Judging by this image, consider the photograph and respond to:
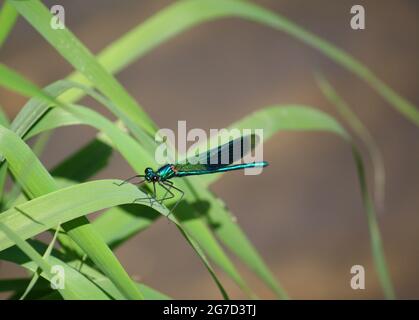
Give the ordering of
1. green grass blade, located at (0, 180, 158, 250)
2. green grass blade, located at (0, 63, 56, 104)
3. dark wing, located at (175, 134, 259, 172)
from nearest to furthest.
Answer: green grass blade, located at (0, 63, 56, 104) → green grass blade, located at (0, 180, 158, 250) → dark wing, located at (175, 134, 259, 172)

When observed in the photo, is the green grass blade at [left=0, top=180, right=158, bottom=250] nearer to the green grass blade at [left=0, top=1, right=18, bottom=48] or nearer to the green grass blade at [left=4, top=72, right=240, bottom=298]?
the green grass blade at [left=4, top=72, right=240, bottom=298]

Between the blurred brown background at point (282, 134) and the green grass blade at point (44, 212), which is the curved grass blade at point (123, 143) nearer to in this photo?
the green grass blade at point (44, 212)

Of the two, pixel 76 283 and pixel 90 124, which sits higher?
pixel 90 124

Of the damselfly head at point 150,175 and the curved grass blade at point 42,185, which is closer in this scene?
the curved grass blade at point 42,185

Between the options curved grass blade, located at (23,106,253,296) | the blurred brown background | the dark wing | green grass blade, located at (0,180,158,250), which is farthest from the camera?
the blurred brown background

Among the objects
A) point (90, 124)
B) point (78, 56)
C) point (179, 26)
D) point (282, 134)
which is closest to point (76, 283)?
point (90, 124)

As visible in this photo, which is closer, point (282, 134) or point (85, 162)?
point (85, 162)

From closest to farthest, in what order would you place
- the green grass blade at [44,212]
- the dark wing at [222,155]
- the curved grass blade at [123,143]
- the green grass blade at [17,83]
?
the green grass blade at [17,83], the green grass blade at [44,212], the curved grass blade at [123,143], the dark wing at [222,155]

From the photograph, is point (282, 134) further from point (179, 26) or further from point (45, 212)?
point (45, 212)

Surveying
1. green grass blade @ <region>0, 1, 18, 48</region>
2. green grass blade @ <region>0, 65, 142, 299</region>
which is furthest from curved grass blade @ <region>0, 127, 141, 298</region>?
green grass blade @ <region>0, 1, 18, 48</region>

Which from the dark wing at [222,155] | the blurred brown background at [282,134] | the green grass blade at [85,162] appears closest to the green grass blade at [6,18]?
the green grass blade at [85,162]
